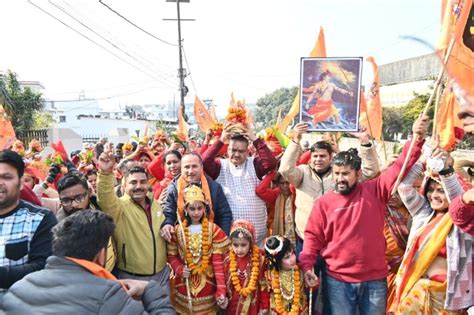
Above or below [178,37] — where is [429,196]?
below

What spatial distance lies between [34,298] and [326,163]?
292 cm

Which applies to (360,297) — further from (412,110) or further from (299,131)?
(412,110)

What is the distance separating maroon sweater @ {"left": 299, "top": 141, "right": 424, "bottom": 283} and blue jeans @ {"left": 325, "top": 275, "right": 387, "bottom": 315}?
5 cm

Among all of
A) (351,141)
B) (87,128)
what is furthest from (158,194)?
(87,128)

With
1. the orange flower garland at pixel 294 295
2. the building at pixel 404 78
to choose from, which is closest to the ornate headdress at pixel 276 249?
the orange flower garland at pixel 294 295

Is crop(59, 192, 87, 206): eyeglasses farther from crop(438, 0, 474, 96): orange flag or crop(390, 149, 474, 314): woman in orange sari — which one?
crop(438, 0, 474, 96): orange flag

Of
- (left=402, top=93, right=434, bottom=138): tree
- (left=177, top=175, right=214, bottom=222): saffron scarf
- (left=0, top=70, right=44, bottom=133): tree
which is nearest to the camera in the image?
(left=177, top=175, right=214, bottom=222): saffron scarf

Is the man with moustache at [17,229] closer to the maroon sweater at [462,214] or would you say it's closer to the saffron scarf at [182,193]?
the saffron scarf at [182,193]

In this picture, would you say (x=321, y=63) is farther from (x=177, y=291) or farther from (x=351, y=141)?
(x=351, y=141)

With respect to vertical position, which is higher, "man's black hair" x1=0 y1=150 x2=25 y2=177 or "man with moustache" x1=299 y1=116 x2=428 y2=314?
"man's black hair" x1=0 y1=150 x2=25 y2=177

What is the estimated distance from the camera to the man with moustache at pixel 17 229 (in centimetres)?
251

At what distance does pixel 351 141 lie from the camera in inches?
738

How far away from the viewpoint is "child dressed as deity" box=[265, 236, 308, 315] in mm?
3455

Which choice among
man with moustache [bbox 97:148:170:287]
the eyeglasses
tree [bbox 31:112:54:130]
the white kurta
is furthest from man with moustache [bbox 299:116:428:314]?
tree [bbox 31:112:54:130]
